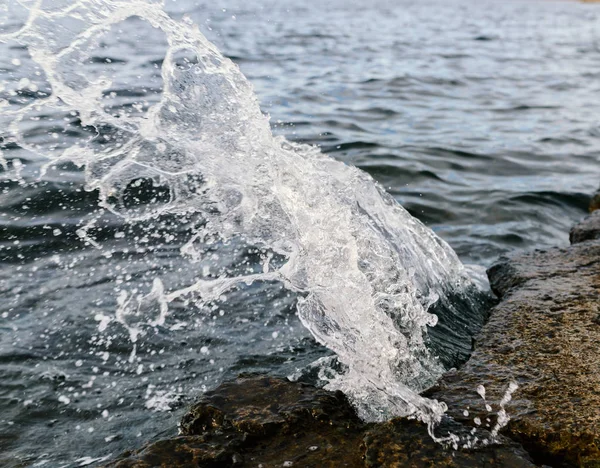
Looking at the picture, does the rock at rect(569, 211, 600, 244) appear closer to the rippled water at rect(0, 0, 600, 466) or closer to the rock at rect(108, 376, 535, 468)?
the rippled water at rect(0, 0, 600, 466)

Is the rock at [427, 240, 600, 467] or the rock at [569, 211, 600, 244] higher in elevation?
the rock at [427, 240, 600, 467]

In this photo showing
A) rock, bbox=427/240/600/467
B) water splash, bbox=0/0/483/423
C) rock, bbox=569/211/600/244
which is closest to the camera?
rock, bbox=427/240/600/467

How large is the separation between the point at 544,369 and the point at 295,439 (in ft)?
3.82

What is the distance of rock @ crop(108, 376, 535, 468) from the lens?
7.70 feet

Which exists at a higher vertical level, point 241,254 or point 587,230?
point 587,230

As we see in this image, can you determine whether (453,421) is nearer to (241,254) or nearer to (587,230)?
(241,254)

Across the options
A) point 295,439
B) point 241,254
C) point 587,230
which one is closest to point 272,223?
point 241,254

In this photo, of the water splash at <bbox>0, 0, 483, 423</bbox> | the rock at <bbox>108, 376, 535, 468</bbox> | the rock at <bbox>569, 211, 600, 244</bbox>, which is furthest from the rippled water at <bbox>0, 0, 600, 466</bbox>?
the rock at <bbox>569, 211, 600, 244</bbox>

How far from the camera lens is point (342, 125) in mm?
9320

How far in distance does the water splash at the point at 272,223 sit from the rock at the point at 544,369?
226mm

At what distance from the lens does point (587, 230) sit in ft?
16.6

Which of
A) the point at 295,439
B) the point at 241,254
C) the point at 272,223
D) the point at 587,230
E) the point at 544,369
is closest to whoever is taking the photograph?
the point at 295,439

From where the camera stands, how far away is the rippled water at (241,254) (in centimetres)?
328

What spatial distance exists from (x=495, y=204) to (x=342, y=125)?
308 cm
